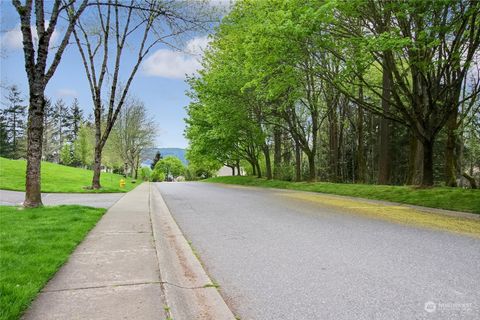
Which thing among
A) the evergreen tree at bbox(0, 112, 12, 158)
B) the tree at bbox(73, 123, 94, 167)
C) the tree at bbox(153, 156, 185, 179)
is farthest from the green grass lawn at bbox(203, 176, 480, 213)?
the tree at bbox(153, 156, 185, 179)

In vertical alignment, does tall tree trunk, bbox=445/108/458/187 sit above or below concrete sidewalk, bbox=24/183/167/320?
above

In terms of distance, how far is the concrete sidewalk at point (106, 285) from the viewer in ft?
10.8

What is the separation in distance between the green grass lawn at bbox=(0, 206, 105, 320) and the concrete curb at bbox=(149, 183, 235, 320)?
1.31 m

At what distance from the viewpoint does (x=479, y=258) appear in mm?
5473

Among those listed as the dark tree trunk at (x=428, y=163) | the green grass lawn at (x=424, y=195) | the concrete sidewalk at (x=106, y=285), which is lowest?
the concrete sidewalk at (x=106, y=285)

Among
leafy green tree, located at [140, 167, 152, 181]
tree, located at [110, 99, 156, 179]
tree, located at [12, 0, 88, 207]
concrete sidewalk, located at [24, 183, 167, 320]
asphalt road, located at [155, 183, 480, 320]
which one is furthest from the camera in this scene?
leafy green tree, located at [140, 167, 152, 181]

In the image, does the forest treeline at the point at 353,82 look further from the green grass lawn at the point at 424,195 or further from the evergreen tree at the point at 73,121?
the evergreen tree at the point at 73,121

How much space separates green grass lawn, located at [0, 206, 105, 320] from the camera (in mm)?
3576

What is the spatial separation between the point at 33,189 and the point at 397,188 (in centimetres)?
1372

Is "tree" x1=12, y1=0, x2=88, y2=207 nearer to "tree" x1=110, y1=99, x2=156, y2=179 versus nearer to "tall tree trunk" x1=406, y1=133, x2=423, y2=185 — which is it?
"tall tree trunk" x1=406, y1=133, x2=423, y2=185

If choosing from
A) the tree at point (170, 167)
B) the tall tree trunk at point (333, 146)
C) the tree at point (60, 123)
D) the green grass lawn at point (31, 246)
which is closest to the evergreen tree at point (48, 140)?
the tree at point (60, 123)

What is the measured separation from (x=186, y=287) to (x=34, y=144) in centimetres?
823

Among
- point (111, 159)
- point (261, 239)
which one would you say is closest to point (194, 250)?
point (261, 239)

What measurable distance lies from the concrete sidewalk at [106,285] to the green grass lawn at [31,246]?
5.2 inches
